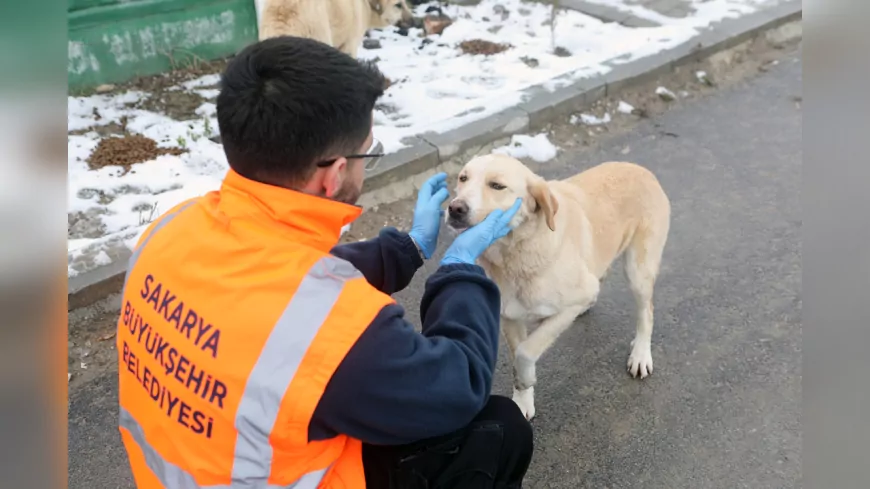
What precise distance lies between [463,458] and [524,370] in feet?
3.42

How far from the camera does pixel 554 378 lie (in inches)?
135

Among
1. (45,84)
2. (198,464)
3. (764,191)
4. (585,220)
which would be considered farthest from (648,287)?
(45,84)

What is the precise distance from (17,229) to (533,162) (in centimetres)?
458

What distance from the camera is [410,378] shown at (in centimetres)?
161

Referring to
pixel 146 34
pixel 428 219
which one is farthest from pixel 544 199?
pixel 146 34

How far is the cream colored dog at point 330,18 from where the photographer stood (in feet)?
16.5

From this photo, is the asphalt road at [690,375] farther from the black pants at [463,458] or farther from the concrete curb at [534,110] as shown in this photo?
the black pants at [463,458]

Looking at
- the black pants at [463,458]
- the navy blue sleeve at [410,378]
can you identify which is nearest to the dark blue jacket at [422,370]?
the navy blue sleeve at [410,378]

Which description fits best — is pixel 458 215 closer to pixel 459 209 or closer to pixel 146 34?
pixel 459 209

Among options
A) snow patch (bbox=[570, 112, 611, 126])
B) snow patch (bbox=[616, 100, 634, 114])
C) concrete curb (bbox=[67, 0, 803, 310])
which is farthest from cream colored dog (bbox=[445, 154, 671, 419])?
snow patch (bbox=[616, 100, 634, 114])

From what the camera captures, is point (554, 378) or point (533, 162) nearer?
point (554, 378)

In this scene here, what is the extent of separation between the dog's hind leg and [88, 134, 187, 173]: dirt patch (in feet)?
11.6

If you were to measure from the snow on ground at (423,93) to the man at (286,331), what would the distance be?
98.9 inches

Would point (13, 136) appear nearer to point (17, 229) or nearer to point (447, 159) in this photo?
point (17, 229)
